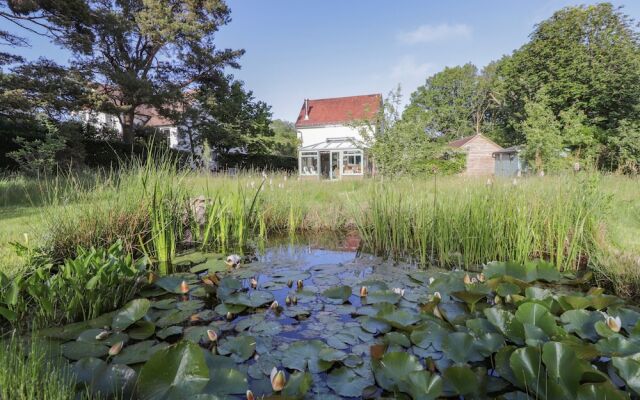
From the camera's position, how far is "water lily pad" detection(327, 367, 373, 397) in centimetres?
147

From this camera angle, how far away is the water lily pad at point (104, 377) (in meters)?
1.31

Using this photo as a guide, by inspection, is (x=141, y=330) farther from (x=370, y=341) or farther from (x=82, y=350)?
(x=370, y=341)

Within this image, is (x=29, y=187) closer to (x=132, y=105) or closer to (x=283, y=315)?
(x=283, y=315)

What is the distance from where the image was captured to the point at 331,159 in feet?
72.8

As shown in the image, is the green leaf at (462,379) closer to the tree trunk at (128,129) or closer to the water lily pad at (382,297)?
the water lily pad at (382,297)

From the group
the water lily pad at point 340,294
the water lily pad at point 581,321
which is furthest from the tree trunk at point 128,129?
the water lily pad at point 581,321

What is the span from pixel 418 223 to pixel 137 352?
3.18 metres

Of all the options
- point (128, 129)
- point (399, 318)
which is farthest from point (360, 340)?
point (128, 129)

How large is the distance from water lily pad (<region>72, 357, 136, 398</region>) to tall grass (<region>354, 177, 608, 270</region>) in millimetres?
2918

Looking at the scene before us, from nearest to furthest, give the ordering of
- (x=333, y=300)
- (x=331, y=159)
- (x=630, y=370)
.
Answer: (x=630, y=370), (x=333, y=300), (x=331, y=159)

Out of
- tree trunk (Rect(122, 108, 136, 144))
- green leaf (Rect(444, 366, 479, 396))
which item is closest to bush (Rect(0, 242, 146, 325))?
green leaf (Rect(444, 366, 479, 396))

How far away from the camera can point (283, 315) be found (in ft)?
7.51

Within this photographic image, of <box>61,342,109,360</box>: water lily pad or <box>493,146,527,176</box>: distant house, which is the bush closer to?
<box>61,342,109,360</box>: water lily pad

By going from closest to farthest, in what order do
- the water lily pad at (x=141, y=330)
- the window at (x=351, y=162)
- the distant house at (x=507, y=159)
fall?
1. the water lily pad at (x=141, y=330)
2. the distant house at (x=507, y=159)
3. the window at (x=351, y=162)
